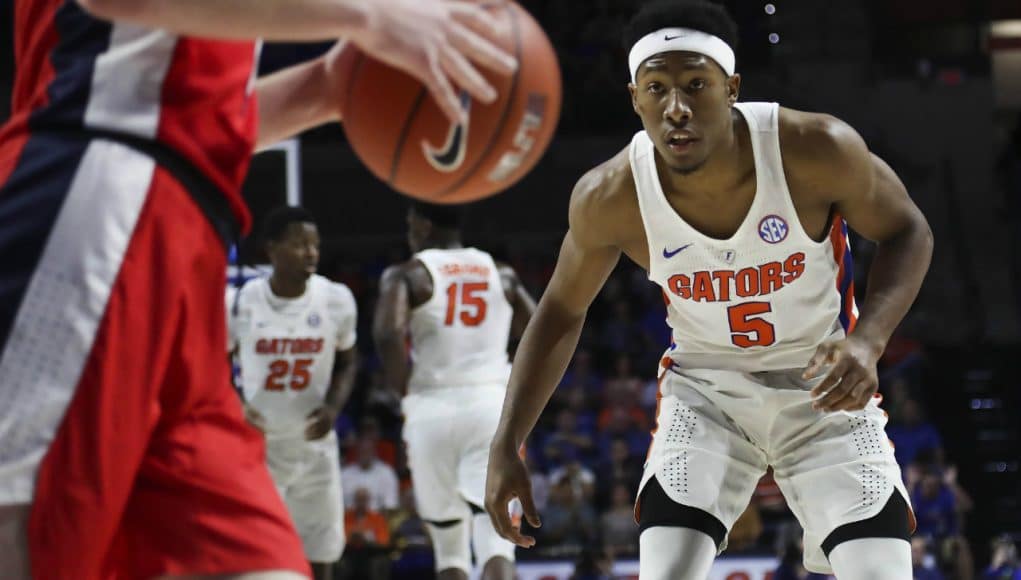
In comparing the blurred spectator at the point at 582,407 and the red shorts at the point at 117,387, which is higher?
the red shorts at the point at 117,387

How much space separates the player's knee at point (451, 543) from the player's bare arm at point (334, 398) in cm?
77

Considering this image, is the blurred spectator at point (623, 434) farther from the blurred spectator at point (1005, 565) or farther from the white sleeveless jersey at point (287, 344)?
the white sleeveless jersey at point (287, 344)

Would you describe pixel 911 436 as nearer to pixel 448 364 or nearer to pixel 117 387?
pixel 448 364

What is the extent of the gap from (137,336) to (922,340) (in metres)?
13.7

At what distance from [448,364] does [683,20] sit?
3.54 metres

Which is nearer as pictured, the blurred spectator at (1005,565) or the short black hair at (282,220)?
the short black hair at (282,220)

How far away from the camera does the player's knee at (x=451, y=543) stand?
680 cm

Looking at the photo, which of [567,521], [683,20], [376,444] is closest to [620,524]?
[567,521]

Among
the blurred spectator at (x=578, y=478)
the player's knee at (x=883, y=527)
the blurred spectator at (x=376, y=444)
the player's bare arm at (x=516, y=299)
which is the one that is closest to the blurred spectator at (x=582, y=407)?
the blurred spectator at (x=578, y=478)

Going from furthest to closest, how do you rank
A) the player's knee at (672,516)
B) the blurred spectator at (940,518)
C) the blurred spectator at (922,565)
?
1. the blurred spectator at (940,518)
2. the blurred spectator at (922,565)
3. the player's knee at (672,516)

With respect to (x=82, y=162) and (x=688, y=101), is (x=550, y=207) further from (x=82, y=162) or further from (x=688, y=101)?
(x=82, y=162)

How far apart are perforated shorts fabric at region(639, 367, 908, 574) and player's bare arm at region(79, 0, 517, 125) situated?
1737mm

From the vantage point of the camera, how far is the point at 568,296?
12.6ft

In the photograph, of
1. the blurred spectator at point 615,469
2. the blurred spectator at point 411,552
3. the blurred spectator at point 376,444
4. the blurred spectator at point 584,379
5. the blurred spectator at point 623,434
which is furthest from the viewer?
the blurred spectator at point 584,379
